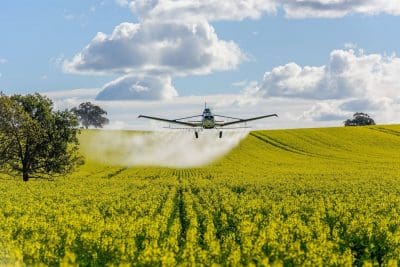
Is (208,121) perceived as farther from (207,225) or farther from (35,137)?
(207,225)

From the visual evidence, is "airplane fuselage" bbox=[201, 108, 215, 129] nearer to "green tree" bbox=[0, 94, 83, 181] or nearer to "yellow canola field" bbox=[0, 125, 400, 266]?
"yellow canola field" bbox=[0, 125, 400, 266]

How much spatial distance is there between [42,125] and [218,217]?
48.5 meters

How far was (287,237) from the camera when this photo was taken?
2273 cm

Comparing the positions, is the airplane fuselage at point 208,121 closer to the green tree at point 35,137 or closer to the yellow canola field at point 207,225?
the yellow canola field at point 207,225

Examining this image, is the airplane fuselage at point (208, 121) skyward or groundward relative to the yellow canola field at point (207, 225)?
skyward

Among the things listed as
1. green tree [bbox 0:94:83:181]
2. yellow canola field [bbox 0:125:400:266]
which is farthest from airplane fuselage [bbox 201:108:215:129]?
green tree [bbox 0:94:83:181]

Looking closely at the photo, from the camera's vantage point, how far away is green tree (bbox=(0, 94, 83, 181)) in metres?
75.4

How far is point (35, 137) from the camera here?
249 feet

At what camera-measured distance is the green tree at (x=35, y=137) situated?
75438 mm

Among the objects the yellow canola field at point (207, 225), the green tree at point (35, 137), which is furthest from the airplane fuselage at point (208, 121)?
the green tree at point (35, 137)

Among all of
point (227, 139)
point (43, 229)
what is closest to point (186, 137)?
point (227, 139)

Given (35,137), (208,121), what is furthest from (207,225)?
(35,137)

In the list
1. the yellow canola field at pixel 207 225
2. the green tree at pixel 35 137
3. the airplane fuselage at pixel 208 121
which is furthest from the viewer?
the green tree at pixel 35 137

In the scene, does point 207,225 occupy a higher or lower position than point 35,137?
lower
